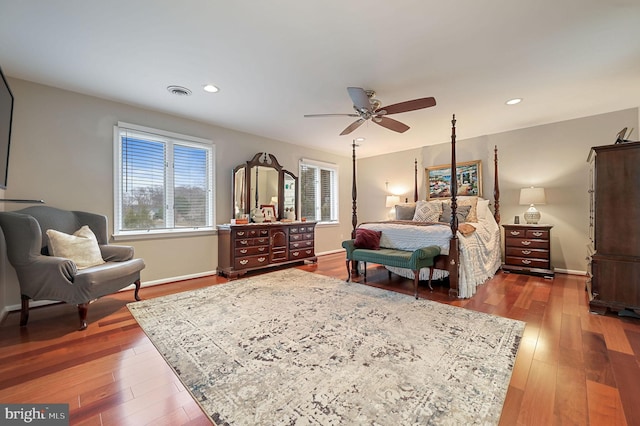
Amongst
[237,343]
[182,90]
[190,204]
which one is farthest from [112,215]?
[237,343]

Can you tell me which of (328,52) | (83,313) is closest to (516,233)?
(328,52)

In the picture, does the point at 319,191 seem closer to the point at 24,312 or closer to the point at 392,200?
the point at 392,200

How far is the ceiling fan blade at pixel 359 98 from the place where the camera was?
2.51m

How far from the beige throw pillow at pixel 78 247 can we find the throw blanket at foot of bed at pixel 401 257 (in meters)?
2.93

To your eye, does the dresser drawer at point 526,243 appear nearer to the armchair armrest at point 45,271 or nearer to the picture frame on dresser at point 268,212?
the picture frame on dresser at point 268,212

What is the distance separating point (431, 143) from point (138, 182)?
5299 mm

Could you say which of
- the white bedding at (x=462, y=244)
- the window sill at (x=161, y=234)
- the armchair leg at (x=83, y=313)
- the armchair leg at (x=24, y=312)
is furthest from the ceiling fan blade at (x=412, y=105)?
the armchair leg at (x=24, y=312)

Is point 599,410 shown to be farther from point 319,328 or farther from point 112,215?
point 112,215

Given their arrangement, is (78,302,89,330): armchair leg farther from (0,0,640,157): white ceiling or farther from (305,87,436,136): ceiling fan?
(305,87,436,136): ceiling fan

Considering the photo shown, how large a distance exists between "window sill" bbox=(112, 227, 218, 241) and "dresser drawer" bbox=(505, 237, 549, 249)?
4783 mm

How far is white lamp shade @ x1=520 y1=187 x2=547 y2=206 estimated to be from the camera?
159 inches

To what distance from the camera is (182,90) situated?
304 centimetres

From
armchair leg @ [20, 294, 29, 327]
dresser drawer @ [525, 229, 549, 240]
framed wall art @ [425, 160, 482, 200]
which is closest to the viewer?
armchair leg @ [20, 294, 29, 327]

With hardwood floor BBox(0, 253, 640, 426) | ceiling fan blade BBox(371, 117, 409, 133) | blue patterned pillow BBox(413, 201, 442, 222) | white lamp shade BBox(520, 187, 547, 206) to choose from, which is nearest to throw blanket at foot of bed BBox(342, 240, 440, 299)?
hardwood floor BBox(0, 253, 640, 426)
